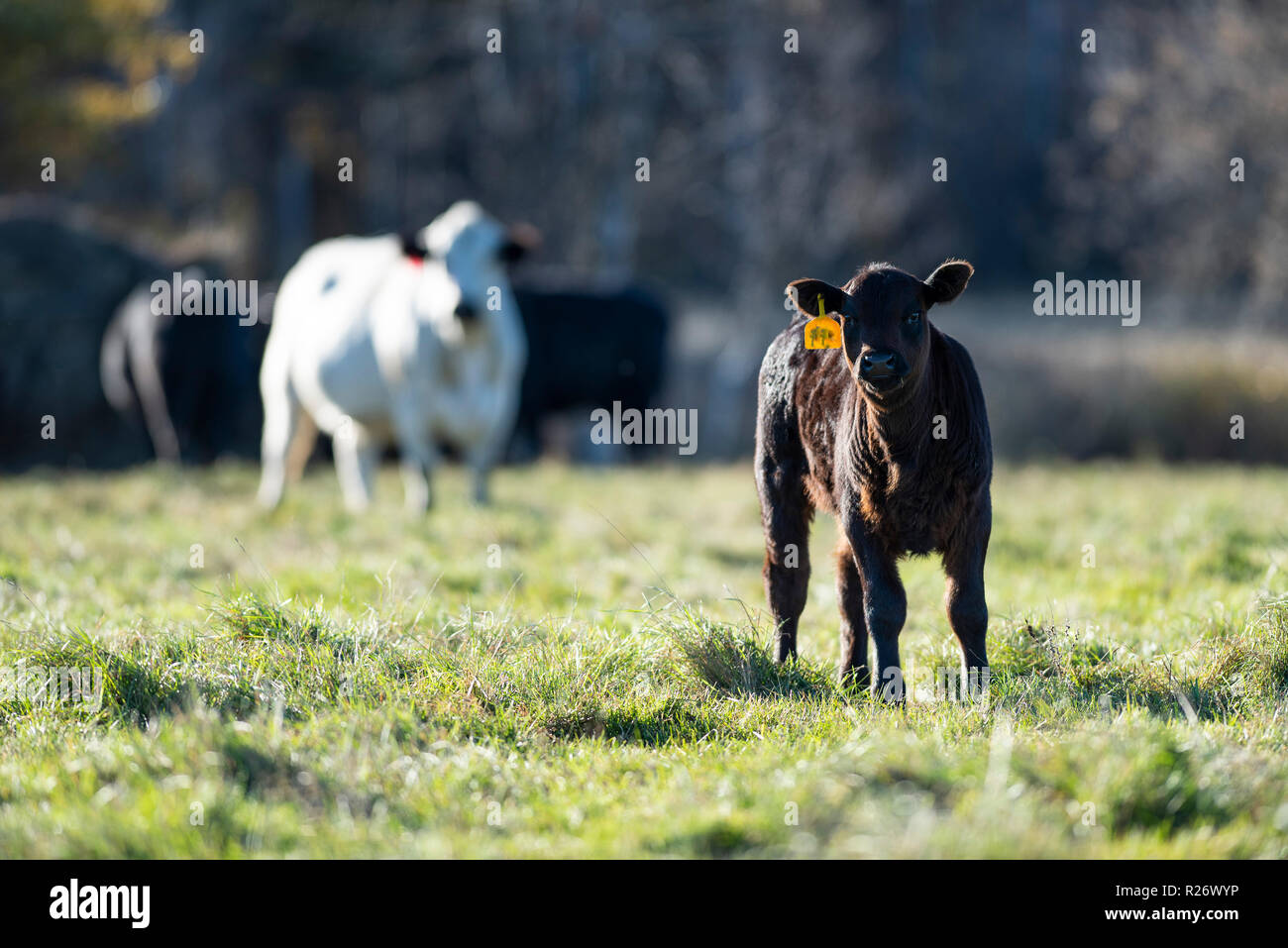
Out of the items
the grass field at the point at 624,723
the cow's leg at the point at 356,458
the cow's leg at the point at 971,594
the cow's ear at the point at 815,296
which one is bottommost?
the grass field at the point at 624,723

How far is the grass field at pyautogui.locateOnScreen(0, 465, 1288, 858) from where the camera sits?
339 cm

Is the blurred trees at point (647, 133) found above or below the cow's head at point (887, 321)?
above

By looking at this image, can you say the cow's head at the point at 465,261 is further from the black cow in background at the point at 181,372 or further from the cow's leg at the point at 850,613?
the cow's leg at the point at 850,613

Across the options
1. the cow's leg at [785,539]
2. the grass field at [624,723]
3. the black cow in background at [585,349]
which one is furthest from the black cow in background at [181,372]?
the cow's leg at [785,539]

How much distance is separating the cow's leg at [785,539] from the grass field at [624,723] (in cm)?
20

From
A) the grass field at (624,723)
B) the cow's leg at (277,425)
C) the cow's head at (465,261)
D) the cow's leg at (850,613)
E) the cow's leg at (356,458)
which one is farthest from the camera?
the cow's leg at (356,458)

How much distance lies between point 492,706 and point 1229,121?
18.2 meters

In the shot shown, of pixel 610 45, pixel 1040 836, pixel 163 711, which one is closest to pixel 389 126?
pixel 610 45

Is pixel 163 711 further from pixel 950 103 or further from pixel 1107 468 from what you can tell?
pixel 950 103

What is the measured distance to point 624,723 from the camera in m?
4.51

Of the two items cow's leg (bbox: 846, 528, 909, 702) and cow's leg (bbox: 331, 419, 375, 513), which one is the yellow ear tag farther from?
cow's leg (bbox: 331, 419, 375, 513)

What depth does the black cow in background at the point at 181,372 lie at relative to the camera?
1443 cm

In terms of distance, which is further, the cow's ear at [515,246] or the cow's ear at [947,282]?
the cow's ear at [515,246]

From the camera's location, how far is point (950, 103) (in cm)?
3234
